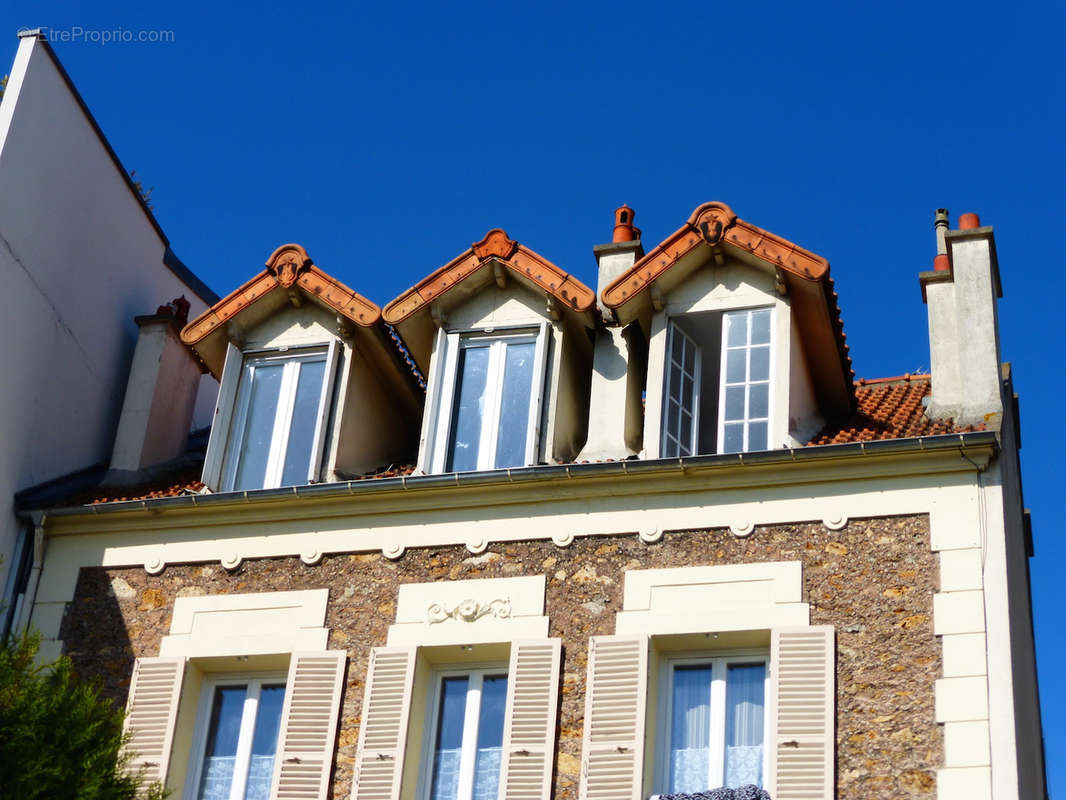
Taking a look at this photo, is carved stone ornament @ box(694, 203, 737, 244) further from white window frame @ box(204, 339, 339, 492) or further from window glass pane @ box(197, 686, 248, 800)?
window glass pane @ box(197, 686, 248, 800)

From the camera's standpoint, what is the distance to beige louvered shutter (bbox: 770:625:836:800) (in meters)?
11.6

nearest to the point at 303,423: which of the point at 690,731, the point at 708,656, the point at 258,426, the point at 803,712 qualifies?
the point at 258,426

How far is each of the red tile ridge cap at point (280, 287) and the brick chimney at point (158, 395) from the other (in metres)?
0.72

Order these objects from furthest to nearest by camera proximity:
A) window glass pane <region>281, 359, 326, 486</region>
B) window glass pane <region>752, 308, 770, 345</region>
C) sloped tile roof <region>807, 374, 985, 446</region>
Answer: window glass pane <region>281, 359, 326, 486</region> → window glass pane <region>752, 308, 770, 345</region> → sloped tile roof <region>807, 374, 985, 446</region>

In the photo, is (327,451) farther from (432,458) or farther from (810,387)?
(810,387)

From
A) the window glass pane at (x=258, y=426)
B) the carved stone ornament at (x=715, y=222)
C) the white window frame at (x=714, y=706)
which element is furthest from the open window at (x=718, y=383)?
the window glass pane at (x=258, y=426)

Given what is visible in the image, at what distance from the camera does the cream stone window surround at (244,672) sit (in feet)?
42.0

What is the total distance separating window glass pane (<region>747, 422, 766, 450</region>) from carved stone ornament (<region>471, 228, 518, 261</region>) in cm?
267

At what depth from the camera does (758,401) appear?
1380 cm

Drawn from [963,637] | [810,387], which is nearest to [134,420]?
[810,387]

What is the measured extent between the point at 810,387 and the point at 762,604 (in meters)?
2.77

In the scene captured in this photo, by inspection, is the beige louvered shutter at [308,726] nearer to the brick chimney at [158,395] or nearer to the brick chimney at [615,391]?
the brick chimney at [615,391]

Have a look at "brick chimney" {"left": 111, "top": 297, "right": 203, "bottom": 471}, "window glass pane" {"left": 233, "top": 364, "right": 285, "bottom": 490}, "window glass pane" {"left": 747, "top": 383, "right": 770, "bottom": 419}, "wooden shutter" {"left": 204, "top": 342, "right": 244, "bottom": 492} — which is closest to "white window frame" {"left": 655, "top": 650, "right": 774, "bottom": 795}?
"window glass pane" {"left": 747, "top": 383, "right": 770, "bottom": 419}

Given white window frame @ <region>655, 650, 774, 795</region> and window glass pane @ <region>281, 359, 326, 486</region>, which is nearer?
white window frame @ <region>655, 650, 774, 795</region>
